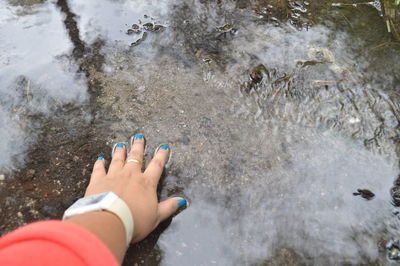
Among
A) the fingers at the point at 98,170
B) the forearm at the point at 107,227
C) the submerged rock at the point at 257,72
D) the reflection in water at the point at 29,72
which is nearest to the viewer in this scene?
the forearm at the point at 107,227

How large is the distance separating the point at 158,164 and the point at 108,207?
22.3 inches

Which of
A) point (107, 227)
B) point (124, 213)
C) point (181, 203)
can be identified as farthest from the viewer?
point (181, 203)

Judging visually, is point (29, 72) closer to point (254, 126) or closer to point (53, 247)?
point (254, 126)

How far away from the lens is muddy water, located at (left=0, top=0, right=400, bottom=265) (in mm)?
1883

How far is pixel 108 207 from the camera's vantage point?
151cm

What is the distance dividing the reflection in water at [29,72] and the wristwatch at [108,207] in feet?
2.65

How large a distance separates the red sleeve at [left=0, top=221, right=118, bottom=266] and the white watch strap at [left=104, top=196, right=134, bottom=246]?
450 millimetres

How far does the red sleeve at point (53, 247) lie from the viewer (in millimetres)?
954

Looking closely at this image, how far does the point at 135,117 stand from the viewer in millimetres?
2303

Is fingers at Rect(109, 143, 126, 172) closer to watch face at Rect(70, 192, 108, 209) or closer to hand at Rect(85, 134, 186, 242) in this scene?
hand at Rect(85, 134, 186, 242)

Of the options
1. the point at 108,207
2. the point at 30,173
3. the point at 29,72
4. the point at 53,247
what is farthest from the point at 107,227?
the point at 29,72

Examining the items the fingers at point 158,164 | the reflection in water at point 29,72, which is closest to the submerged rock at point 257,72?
the fingers at point 158,164

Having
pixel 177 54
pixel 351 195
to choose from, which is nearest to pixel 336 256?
pixel 351 195

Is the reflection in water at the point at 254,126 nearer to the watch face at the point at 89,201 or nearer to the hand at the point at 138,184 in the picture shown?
the hand at the point at 138,184
